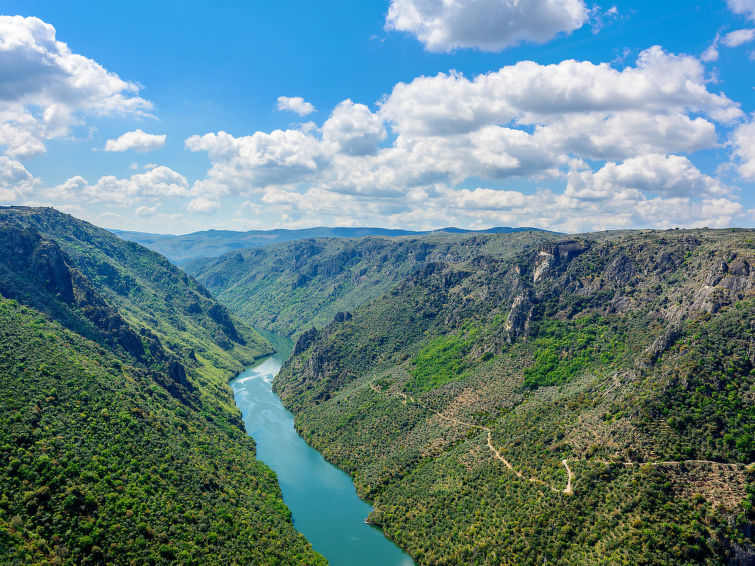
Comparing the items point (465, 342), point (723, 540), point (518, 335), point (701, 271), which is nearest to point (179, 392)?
point (465, 342)

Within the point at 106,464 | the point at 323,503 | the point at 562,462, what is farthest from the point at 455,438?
the point at 106,464

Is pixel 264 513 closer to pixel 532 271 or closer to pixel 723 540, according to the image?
pixel 723 540

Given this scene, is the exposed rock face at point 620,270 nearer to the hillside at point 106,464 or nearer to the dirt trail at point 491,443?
the dirt trail at point 491,443

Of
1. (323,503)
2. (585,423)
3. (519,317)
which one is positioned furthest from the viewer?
(519,317)

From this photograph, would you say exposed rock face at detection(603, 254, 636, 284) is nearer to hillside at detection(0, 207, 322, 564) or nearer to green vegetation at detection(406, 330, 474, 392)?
green vegetation at detection(406, 330, 474, 392)

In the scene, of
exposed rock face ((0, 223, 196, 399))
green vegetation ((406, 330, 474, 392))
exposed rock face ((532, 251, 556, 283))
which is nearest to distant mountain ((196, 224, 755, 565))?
green vegetation ((406, 330, 474, 392))

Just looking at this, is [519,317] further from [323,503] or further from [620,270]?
[323,503]
